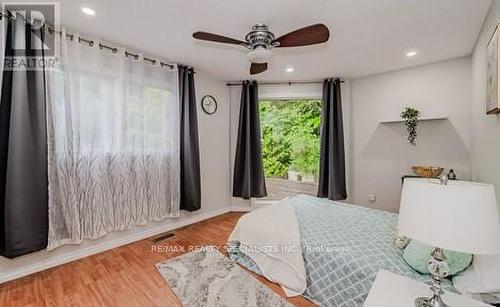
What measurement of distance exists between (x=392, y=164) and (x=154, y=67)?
12.7ft

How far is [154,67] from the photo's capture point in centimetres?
306

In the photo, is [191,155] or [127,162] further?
[191,155]

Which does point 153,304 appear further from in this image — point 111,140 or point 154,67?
point 154,67

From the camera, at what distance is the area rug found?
1.81 metres

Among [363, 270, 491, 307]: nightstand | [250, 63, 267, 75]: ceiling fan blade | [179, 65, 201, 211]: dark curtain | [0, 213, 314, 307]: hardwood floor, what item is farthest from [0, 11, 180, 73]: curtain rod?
[363, 270, 491, 307]: nightstand

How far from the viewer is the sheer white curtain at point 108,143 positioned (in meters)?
2.29

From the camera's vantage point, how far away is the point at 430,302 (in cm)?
98

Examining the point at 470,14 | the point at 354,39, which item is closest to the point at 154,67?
the point at 354,39

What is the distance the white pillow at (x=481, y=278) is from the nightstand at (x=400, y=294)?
155mm

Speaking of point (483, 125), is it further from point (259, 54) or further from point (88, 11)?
point (88, 11)

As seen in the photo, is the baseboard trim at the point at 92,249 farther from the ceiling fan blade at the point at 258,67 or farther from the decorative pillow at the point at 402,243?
the decorative pillow at the point at 402,243

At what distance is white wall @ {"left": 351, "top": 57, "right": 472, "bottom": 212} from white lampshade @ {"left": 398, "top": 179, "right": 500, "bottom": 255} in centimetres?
307

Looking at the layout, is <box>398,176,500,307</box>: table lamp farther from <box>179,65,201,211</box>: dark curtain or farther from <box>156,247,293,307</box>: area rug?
<box>179,65,201,211</box>: dark curtain

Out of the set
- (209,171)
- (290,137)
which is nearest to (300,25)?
(290,137)
